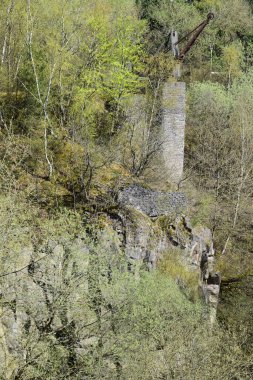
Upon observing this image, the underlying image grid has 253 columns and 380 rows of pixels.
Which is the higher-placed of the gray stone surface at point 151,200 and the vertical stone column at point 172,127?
the vertical stone column at point 172,127

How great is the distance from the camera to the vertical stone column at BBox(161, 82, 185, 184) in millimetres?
19938

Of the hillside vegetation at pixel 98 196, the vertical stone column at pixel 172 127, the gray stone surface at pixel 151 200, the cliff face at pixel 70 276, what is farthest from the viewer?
the vertical stone column at pixel 172 127

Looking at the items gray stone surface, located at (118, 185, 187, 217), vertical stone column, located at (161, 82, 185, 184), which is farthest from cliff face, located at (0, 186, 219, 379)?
vertical stone column, located at (161, 82, 185, 184)

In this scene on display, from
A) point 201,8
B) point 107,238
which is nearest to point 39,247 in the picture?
point 107,238

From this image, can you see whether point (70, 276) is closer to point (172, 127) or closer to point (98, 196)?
point (98, 196)

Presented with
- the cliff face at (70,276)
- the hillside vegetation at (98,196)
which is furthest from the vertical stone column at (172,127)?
the cliff face at (70,276)

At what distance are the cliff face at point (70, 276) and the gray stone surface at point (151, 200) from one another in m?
0.04

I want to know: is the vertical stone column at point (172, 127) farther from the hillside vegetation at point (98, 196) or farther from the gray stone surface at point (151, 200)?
the gray stone surface at point (151, 200)

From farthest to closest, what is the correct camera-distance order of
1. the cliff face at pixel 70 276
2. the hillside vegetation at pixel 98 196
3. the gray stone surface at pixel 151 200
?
the gray stone surface at pixel 151 200, the hillside vegetation at pixel 98 196, the cliff face at pixel 70 276

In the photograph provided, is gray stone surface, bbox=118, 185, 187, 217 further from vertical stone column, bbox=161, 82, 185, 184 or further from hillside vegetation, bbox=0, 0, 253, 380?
vertical stone column, bbox=161, 82, 185, 184

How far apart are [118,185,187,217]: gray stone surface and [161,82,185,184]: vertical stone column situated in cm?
368

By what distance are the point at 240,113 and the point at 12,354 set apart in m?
19.2

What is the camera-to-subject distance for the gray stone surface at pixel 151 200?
15406mm

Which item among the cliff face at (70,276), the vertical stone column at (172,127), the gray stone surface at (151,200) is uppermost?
the vertical stone column at (172,127)
